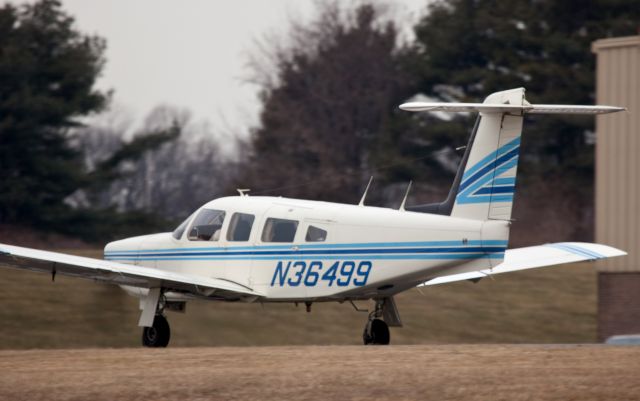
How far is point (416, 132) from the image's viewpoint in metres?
57.0

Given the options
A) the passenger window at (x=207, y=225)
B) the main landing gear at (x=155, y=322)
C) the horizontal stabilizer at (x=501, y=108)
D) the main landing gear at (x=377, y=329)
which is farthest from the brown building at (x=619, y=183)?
the main landing gear at (x=155, y=322)

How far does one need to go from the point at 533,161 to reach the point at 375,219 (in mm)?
35995

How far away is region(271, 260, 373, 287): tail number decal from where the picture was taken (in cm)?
1916

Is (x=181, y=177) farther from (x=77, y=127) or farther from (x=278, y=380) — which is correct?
(x=278, y=380)

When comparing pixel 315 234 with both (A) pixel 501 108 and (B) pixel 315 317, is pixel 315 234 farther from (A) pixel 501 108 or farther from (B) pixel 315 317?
(B) pixel 315 317

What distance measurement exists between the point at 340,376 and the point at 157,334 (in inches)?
244

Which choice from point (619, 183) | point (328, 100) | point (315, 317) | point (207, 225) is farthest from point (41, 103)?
point (207, 225)

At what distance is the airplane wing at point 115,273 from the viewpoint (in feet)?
62.2

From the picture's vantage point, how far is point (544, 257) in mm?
20938

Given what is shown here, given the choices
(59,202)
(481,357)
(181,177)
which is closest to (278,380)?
(481,357)

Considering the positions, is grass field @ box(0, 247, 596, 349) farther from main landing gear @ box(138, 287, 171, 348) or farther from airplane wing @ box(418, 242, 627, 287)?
airplane wing @ box(418, 242, 627, 287)

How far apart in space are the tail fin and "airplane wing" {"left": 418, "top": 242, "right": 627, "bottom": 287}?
1.65 m

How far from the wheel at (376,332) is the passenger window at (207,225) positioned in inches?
113

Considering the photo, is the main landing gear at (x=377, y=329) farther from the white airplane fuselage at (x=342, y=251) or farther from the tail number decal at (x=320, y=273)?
the tail number decal at (x=320, y=273)
